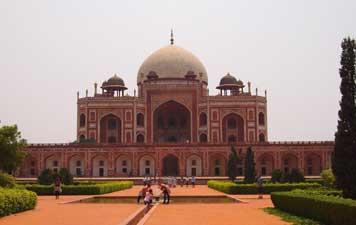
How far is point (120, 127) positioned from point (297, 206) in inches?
1402

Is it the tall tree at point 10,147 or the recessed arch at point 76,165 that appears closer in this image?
the tall tree at point 10,147

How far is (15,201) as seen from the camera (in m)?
12.9

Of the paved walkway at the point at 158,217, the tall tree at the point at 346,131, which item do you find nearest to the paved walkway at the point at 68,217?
the paved walkway at the point at 158,217

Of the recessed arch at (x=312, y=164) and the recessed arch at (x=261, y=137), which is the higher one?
the recessed arch at (x=261, y=137)

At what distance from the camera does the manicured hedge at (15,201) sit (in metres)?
→ 12.1

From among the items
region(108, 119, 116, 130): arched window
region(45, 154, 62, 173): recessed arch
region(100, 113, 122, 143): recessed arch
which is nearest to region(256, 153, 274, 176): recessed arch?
region(100, 113, 122, 143): recessed arch

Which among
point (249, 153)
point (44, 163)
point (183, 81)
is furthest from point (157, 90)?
point (249, 153)

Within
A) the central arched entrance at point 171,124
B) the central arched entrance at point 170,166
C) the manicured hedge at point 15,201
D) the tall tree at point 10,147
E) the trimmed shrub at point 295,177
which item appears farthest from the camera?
the central arched entrance at point 171,124

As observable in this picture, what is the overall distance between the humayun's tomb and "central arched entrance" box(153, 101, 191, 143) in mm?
83

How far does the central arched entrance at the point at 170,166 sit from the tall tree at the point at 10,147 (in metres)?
15.3

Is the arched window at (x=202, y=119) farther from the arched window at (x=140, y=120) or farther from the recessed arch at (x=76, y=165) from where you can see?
the recessed arch at (x=76, y=165)

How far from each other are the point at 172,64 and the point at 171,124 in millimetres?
5083

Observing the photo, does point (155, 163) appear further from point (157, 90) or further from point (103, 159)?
point (157, 90)

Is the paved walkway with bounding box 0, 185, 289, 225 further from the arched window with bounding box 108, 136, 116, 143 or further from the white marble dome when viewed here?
the white marble dome
